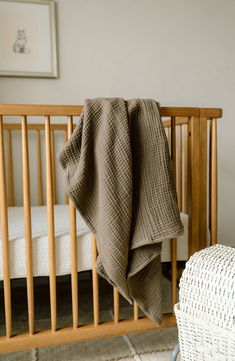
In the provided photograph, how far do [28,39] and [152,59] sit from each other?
2.34 feet

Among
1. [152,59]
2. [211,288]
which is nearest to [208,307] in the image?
[211,288]

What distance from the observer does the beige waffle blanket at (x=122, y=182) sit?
38.4 inches

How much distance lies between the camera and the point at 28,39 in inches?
73.3

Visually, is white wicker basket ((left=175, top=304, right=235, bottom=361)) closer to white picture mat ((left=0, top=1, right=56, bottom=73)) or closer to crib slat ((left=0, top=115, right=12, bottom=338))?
crib slat ((left=0, top=115, right=12, bottom=338))

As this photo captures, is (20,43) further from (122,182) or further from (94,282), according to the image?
(94,282)

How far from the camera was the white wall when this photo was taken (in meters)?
1.92

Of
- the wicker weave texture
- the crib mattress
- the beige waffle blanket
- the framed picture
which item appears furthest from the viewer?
the framed picture

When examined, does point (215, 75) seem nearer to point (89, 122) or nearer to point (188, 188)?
point (188, 188)

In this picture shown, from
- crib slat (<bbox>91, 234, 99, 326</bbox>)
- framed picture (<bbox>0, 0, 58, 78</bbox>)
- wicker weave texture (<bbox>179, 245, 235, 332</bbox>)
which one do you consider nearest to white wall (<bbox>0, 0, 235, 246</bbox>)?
framed picture (<bbox>0, 0, 58, 78</bbox>)

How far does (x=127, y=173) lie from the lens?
3.18 ft

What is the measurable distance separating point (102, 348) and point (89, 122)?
31.8 inches

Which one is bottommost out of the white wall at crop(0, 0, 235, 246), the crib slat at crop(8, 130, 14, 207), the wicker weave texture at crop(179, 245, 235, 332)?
the wicker weave texture at crop(179, 245, 235, 332)

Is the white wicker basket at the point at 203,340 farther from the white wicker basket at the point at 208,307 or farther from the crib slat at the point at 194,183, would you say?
the crib slat at the point at 194,183

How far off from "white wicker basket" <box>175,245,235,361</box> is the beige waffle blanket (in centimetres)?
12
